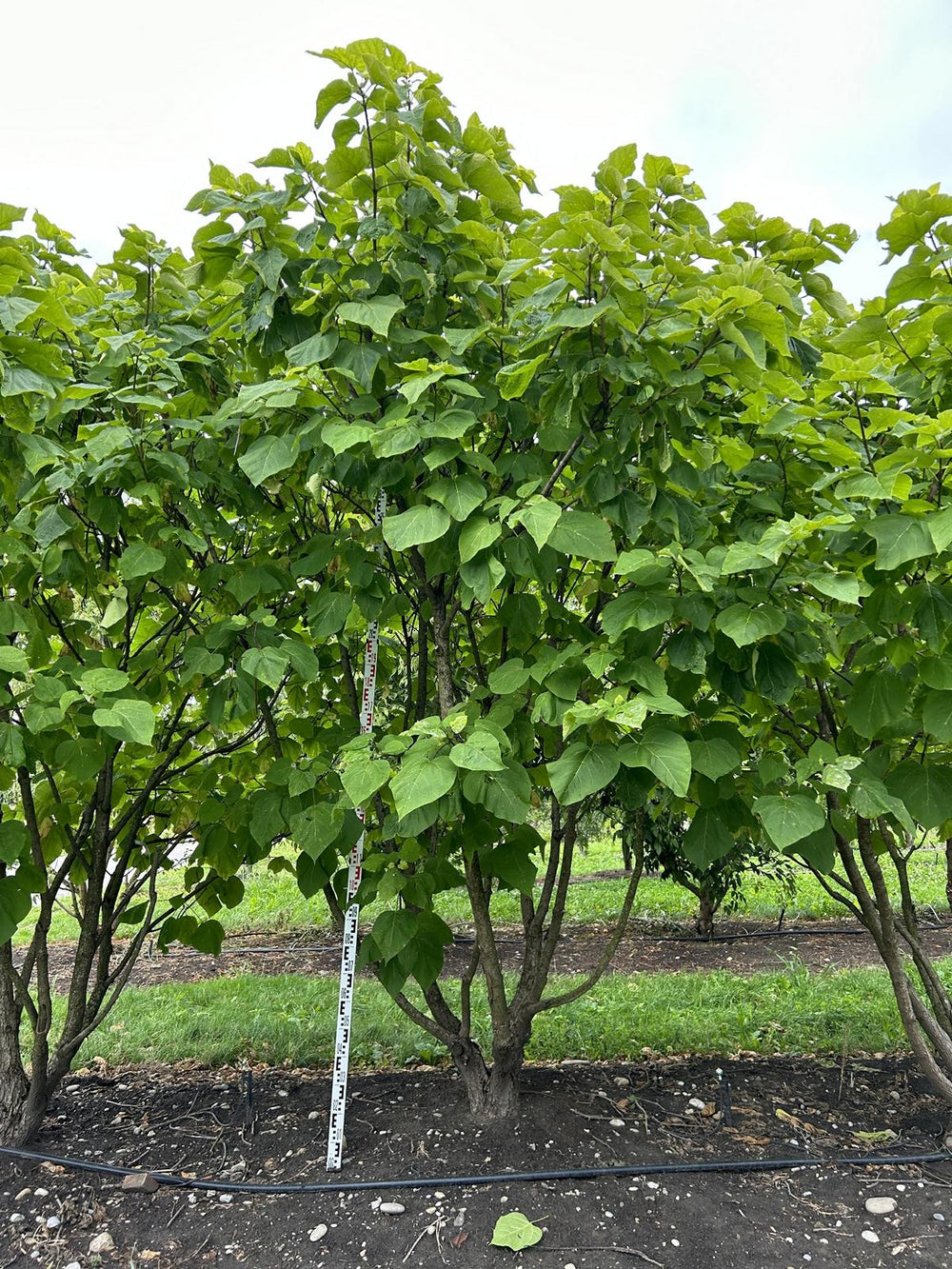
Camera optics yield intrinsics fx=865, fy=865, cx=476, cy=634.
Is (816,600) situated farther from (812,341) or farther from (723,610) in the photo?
(812,341)

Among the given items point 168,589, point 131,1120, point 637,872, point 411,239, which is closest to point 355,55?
point 411,239

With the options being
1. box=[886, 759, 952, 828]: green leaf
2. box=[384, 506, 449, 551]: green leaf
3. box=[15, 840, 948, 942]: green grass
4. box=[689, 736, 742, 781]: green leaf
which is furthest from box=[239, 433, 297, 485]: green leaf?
box=[15, 840, 948, 942]: green grass

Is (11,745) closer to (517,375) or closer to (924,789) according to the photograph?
(517,375)

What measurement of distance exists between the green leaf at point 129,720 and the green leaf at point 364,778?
0.45 m

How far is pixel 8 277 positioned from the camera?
1.98m

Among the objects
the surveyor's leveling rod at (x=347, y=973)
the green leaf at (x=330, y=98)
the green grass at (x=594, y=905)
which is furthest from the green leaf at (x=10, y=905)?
the green grass at (x=594, y=905)

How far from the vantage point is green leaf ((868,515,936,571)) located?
175 cm

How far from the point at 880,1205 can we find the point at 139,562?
2.64m

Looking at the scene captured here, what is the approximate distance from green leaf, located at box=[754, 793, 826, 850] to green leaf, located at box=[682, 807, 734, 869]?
0.33 m

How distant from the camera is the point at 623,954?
19.0 ft

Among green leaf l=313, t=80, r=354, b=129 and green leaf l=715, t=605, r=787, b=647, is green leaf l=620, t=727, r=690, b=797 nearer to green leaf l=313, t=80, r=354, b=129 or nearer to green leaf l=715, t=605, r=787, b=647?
green leaf l=715, t=605, r=787, b=647

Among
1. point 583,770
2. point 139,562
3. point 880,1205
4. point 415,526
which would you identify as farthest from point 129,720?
point 880,1205

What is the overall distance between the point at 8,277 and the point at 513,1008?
2488mm

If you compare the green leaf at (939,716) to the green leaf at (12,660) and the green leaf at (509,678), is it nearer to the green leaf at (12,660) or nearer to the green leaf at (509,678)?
the green leaf at (509,678)
